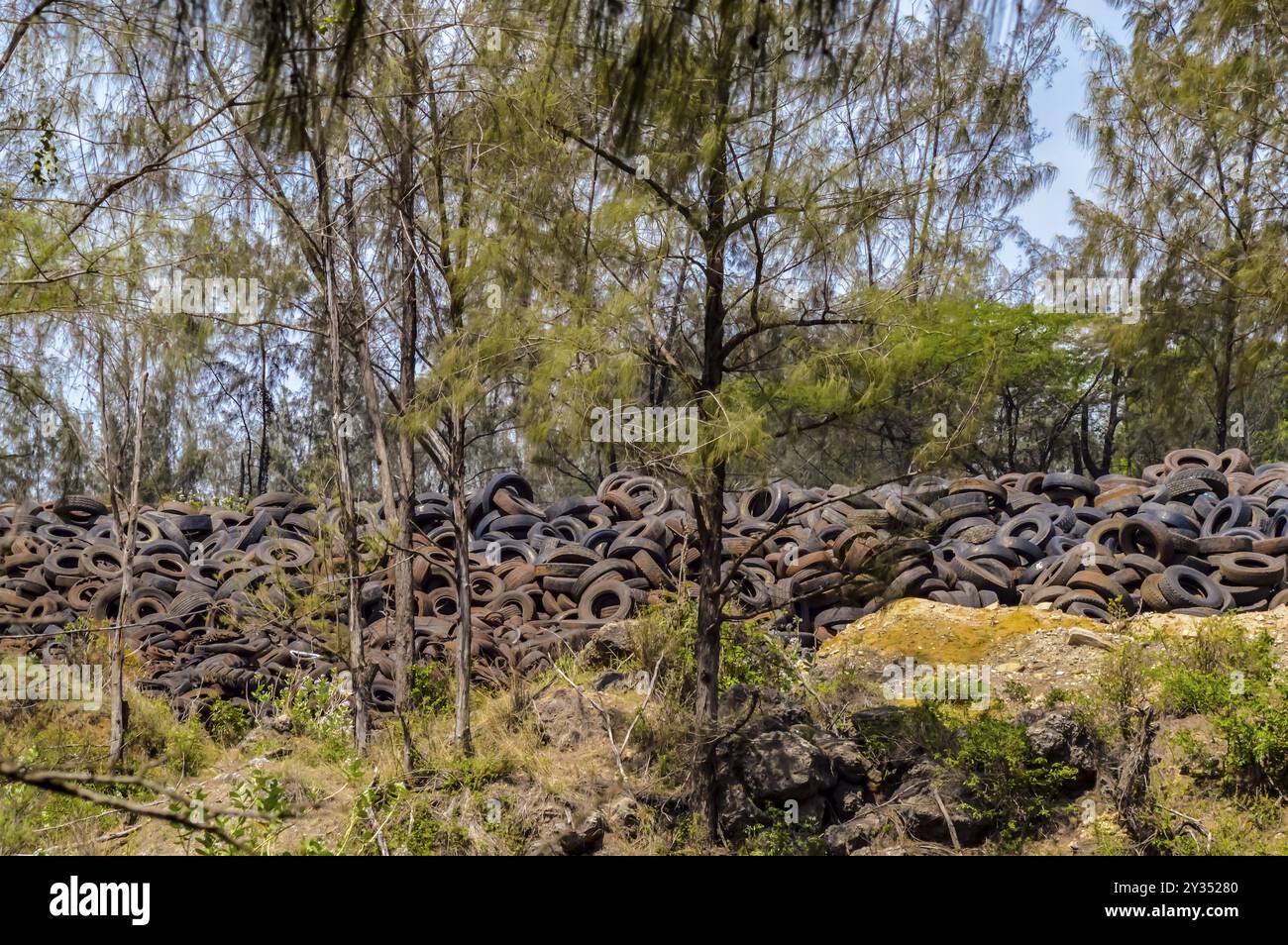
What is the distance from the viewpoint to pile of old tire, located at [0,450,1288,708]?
34.5 feet

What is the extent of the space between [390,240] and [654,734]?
5207mm

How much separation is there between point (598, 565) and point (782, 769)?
435cm

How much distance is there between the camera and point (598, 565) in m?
11.6

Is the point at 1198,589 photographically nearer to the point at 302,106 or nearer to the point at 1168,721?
the point at 1168,721

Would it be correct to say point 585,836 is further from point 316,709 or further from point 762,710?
point 316,709

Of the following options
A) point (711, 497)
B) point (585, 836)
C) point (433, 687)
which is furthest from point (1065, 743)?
point (433, 687)

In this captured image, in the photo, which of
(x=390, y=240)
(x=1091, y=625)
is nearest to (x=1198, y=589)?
(x=1091, y=625)

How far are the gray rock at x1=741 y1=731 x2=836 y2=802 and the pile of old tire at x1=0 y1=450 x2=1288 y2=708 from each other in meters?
1.39

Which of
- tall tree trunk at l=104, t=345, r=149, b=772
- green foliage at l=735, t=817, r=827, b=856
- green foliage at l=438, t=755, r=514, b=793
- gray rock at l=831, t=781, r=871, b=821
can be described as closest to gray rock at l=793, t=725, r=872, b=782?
gray rock at l=831, t=781, r=871, b=821

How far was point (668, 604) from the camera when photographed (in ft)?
32.3

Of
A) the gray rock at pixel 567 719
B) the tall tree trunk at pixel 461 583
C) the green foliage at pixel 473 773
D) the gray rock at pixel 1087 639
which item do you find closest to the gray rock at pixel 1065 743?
the gray rock at pixel 1087 639

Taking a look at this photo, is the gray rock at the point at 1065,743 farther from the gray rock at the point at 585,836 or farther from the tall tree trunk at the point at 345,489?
the tall tree trunk at the point at 345,489

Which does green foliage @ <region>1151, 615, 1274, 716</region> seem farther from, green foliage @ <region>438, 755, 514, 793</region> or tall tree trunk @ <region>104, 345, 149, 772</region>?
tall tree trunk @ <region>104, 345, 149, 772</region>
